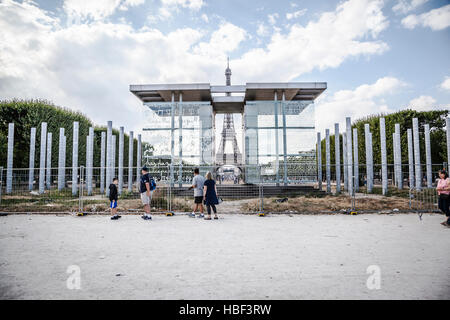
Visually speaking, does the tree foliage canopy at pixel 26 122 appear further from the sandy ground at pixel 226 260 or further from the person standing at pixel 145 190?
the sandy ground at pixel 226 260

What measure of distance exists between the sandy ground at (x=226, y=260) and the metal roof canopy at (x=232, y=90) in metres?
12.2

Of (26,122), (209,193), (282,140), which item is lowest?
(209,193)

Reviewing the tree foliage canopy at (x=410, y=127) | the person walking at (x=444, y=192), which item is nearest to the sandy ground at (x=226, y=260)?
the person walking at (x=444, y=192)

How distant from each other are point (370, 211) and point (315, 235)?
16.0 ft

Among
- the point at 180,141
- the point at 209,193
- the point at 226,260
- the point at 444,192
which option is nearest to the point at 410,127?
the point at 444,192

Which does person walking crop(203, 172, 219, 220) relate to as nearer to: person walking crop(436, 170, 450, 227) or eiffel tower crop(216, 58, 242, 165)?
person walking crop(436, 170, 450, 227)

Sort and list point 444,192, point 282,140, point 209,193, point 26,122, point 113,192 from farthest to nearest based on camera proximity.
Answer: point 26,122
point 282,140
point 113,192
point 209,193
point 444,192

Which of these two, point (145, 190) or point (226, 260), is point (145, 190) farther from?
point (226, 260)

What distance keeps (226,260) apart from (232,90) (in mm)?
15283

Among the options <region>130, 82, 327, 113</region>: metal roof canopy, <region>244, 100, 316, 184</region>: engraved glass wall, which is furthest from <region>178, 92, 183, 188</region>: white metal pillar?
<region>244, 100, 316, 184</region>: engraved glass wall

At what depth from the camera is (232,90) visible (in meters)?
18.0

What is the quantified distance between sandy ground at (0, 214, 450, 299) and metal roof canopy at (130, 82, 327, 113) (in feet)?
39.9

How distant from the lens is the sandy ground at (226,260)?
3025 mm
